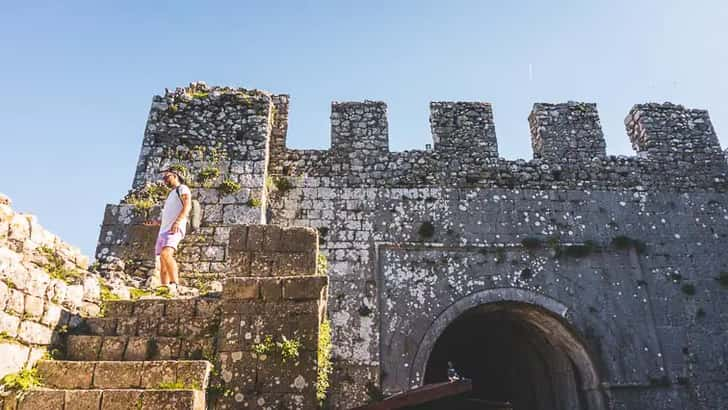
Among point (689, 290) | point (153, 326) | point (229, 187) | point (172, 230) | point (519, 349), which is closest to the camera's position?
point (153, 326)

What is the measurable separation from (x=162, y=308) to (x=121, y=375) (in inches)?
34.0

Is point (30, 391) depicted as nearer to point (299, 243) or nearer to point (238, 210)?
point (299, 243)

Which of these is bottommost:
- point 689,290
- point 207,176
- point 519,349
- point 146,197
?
point 519,349

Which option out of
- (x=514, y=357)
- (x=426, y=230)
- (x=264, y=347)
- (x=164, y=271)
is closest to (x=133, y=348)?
(x=264, y=347)

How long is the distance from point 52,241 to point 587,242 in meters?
8.98

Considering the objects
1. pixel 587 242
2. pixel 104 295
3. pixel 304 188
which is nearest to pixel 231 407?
pixel 104 295

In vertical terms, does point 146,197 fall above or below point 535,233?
above

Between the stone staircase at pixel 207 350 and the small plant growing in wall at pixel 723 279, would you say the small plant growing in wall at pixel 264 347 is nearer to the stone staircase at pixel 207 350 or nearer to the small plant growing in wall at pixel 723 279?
the stone staircase at pixel 207 350

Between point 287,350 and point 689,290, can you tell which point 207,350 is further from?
point 689,290

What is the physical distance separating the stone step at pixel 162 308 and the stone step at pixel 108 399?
3.20 feet

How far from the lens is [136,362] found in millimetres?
4758

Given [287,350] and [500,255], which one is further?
[500,255]

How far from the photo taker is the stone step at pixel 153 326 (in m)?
5.20

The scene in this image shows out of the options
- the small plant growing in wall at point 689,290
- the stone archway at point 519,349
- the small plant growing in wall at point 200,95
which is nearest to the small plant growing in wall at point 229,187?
the small plant growing in wall at point 200,95
